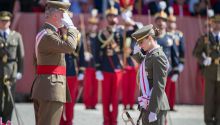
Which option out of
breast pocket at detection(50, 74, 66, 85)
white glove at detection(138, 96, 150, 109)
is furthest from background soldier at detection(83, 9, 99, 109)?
white glove at detection(138, 96, 150, 109)

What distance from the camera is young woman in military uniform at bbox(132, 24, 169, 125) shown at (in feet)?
22.2

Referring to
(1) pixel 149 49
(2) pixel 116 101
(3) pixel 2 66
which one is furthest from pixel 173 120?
(1) pixel 149 49

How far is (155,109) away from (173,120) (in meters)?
5.12

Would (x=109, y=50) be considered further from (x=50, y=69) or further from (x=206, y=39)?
(x=50, y=69)

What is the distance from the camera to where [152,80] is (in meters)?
6.95

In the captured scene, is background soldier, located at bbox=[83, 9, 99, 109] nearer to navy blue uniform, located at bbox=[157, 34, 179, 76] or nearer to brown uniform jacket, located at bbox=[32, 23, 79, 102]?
navy blue uniform, located at bbox=[157, 34, 179, 76]

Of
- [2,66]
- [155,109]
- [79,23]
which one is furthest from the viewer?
[79,23]

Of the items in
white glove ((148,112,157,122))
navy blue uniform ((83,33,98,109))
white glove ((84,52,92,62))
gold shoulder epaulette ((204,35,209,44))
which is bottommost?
navy blue uniform ((83,33,98,109))

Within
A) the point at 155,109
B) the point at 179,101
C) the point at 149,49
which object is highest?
the point at 149,49

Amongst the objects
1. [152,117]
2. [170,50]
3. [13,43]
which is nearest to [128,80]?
[170,50]

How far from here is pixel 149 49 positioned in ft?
23.0

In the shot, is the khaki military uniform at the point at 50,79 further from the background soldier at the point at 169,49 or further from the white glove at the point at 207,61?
the background soldier at the point at 169,49

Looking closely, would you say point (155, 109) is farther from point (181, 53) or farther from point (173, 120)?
point (181, 53)

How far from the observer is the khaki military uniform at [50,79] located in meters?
6.93
